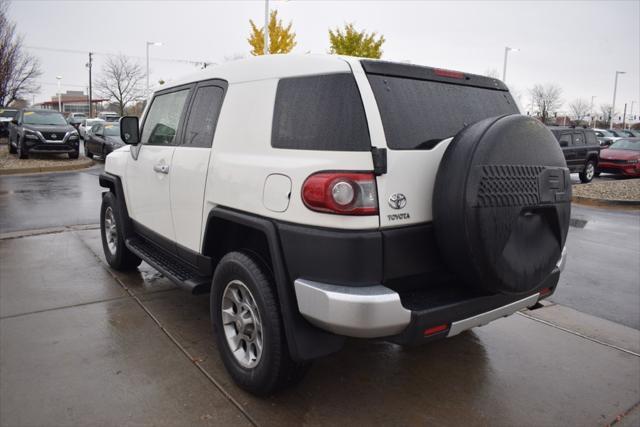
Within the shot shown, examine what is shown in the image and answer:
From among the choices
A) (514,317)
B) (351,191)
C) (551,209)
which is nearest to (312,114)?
(351,191)

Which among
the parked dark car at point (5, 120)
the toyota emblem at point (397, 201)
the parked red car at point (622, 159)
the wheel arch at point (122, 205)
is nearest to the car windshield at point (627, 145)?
the parked red car at point (622, 159)

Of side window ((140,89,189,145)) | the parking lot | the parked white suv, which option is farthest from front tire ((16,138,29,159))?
the parked white suv

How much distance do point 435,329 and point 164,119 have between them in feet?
9.64

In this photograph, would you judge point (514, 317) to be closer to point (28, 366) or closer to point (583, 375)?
point (583, 375)

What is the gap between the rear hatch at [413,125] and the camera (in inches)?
99.0

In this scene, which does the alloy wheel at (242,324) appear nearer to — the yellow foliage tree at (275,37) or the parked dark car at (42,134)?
A: the parked dark car at (42,134)

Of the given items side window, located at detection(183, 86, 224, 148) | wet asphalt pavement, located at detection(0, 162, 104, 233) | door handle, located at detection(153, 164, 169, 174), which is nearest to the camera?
side window, located at detection(183, 86, 224, 148)

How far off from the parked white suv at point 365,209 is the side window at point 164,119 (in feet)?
2.96

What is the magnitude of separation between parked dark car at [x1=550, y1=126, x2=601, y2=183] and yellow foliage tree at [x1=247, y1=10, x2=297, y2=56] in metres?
17.0

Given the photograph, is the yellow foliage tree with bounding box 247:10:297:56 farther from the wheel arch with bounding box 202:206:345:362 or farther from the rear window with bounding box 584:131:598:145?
the wheel arch with bounding box 202:206:345:362

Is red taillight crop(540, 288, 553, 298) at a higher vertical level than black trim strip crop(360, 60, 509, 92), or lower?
lower

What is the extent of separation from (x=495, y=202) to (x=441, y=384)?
1.38 meters

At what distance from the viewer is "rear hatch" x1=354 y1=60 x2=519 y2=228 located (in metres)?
2.51

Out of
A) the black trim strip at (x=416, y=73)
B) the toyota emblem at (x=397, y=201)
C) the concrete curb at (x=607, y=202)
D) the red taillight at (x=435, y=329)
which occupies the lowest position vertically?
the concrete curb at (x=607, y=202)
